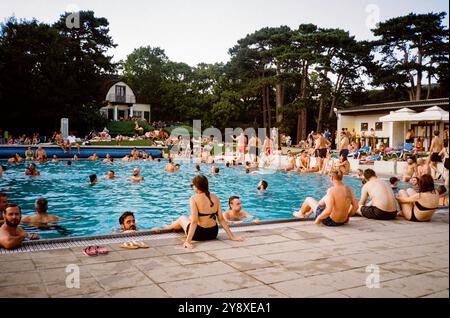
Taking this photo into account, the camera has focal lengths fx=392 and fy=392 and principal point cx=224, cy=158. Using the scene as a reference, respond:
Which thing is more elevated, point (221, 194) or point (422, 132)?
point (422, 132)

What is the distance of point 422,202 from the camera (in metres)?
6.64

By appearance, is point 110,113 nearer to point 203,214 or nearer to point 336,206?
point 336,206

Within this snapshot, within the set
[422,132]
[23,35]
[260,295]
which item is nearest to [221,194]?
[260,295]

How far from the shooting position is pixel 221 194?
13.6 metres

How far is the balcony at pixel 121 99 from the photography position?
50547mm

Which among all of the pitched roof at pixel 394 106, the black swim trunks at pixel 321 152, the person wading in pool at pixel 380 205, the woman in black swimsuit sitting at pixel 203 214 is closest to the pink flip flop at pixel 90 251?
the woman in black swimsuit sitting at pixel 203 214

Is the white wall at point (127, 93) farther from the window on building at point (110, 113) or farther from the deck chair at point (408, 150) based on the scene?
the deck chair at point (408, 150)

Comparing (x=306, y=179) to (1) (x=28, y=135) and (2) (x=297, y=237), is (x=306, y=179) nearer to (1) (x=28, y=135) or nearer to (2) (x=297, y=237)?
(2) (x=297, y=237)

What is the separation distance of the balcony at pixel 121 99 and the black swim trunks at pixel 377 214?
4711 cm

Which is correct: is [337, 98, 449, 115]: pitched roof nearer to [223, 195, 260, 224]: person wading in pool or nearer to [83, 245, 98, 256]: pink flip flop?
[223, 195, 260, 224]: person wading in pool

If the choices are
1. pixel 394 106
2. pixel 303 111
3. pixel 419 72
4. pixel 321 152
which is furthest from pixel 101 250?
pixel 303 111
